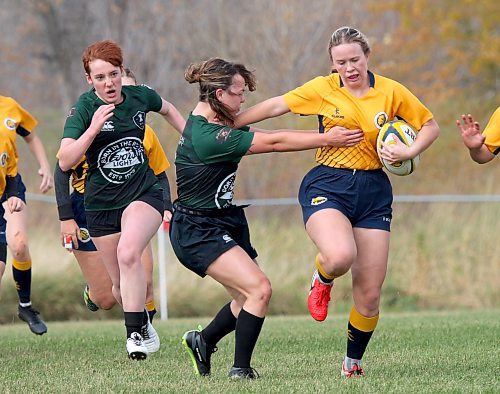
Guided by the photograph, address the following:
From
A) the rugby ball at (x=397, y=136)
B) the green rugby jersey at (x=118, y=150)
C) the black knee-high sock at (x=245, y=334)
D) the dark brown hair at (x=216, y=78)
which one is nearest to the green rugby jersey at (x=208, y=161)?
the dark brown hair at (x=216, y=78)

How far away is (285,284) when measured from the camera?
15.5 m

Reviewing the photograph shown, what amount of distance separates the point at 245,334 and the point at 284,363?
47.9 inches

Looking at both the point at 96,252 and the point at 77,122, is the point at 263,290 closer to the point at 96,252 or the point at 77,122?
the point at 77,122

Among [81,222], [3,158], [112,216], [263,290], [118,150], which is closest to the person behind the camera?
[263,290]

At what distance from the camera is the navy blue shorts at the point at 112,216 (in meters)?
7.67

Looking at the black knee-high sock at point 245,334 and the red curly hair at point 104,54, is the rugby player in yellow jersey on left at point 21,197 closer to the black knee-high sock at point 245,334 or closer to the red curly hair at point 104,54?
the red curly hair at point 104,54

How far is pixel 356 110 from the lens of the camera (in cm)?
664

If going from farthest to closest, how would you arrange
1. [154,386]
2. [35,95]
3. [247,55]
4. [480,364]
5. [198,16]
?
1. [35,95]
2. [198,16]
3. [247,55]
4. [480,364]
5. [154,386]

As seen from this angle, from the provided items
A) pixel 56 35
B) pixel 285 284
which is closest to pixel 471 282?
pixel 285 284

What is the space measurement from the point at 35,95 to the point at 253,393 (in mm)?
23565

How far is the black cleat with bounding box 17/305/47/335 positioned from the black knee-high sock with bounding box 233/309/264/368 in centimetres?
373

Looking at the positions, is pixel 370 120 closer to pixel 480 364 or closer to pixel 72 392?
pixel 480 364

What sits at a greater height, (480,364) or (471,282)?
(480,364)

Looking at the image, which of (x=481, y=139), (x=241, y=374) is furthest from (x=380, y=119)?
(x=241, y=374)
